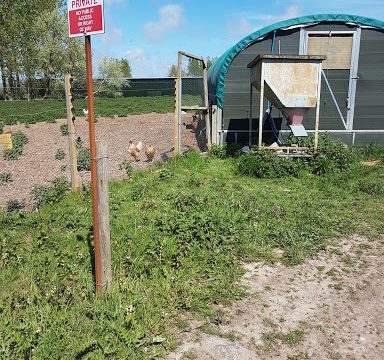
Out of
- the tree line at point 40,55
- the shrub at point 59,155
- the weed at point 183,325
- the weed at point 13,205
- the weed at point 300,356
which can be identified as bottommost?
the weed at point 300,356

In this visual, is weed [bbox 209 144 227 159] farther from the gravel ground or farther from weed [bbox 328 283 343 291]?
weed [bbox 328 283 343 291]

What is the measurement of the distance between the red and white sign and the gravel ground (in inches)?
162

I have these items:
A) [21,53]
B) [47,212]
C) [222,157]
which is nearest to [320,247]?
[47,212]

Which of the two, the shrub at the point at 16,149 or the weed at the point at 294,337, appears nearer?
the weed at the point at 294,337

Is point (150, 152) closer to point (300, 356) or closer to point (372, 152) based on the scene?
point (372, 152)

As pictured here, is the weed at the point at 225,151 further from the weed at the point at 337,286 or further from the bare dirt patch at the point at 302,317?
the weed at the point at 337,286

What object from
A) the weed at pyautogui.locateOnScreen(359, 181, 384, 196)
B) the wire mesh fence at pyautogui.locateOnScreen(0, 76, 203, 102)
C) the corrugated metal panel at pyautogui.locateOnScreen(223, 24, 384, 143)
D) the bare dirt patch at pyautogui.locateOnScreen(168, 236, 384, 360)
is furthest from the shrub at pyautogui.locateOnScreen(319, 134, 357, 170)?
the wire mesh fence at pyautogui.locateOnScreen(0, 76, 203, 102)

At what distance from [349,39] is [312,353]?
9423mm

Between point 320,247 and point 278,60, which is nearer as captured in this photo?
point 320,247

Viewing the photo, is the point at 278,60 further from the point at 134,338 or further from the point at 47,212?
the point at 134,338

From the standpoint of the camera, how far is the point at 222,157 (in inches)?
403

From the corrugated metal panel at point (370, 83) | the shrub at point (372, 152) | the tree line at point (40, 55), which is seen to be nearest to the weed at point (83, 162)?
the shrub at point (372, 152)

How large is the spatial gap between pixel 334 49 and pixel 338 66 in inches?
18.0

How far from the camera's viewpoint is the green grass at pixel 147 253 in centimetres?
302
